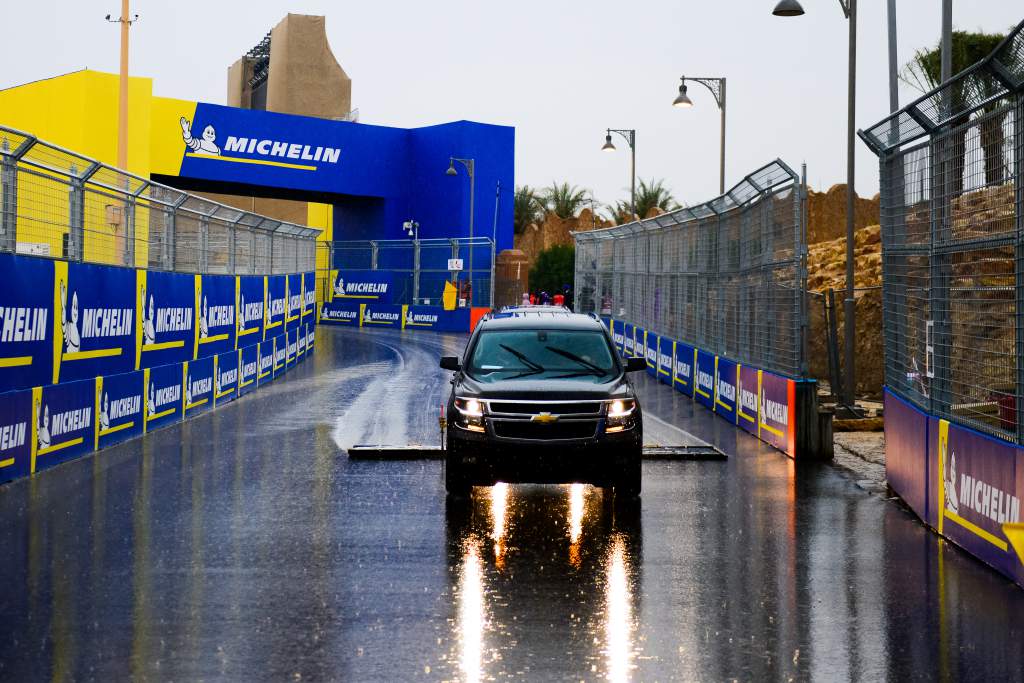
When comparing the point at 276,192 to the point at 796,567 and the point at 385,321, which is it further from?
the point at 796,567

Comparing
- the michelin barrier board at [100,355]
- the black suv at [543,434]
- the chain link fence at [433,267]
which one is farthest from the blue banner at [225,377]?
the chain link fence at [433,267]

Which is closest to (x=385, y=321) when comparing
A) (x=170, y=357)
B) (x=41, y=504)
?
(x=170, y=357)

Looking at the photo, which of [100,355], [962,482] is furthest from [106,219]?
[962,482]

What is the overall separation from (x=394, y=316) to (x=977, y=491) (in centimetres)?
4699

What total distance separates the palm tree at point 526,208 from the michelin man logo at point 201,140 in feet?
131

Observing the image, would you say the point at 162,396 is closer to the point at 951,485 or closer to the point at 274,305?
the point at 951,485

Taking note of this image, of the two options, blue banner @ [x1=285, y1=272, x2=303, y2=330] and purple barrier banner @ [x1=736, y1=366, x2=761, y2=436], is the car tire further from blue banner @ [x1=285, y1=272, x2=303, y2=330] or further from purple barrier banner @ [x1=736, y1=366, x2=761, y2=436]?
blue banner @ [x1=285, y1=272, x2=303, y2=330]

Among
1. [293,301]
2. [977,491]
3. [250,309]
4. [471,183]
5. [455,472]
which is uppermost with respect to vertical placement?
[471,183]

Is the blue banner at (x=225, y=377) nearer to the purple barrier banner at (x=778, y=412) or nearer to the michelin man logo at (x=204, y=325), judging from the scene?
Answer: the michelin man logo at (x=204, y=325)

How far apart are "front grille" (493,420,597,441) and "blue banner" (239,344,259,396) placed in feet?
42.2

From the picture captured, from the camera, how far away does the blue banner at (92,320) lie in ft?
45.1

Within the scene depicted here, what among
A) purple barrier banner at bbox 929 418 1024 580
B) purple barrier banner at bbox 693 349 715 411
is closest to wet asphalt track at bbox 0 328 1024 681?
purple barrier banner at bbox 929 418 1024 580

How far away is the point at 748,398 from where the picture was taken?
17.8 m

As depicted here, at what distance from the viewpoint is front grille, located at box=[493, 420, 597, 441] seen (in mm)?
10602
